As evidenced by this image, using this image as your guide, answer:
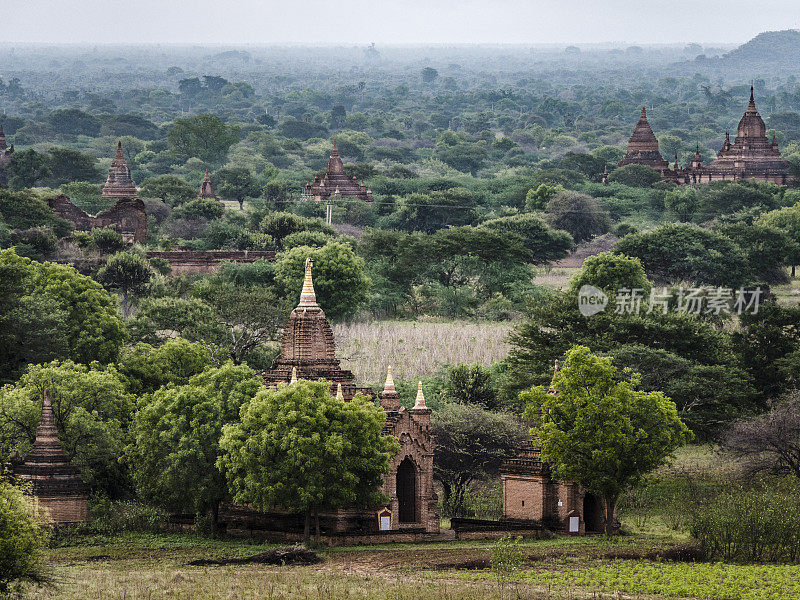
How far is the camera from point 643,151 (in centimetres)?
15962

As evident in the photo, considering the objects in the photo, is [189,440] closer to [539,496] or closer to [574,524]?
[539,496]

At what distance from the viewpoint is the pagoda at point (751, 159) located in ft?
471

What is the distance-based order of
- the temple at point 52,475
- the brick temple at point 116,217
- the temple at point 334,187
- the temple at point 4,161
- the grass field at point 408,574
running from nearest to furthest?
the grass field at point 408,574
the temple at point 52,475
the brick temple at point 116,217
the temple at point 334,187
the temple at point 4,161

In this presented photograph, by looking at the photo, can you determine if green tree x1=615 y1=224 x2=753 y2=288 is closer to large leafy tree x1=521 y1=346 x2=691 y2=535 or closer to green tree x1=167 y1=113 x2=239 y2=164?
large leafy tree x1=521 y1=346 x2=691 y2=535

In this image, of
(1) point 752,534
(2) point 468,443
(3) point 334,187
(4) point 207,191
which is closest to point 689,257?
(2) point 468,443

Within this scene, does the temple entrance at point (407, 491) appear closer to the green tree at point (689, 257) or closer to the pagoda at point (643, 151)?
the green tree at point (689, 257)

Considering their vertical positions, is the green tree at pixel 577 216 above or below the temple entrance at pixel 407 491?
above

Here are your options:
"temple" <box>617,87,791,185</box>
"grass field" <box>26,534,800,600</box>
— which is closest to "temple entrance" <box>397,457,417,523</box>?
"grass field" <box>26,534,800,600</box>

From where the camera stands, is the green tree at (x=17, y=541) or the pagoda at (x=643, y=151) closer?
the green tree at (x=17, y=541)

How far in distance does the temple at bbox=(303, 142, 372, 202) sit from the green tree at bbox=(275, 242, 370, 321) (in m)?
51.0

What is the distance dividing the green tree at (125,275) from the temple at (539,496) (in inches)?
1417

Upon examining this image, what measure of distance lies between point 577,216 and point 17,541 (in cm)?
9169

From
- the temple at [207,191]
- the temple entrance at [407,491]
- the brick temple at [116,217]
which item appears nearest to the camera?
the temple entrance at [407,491]

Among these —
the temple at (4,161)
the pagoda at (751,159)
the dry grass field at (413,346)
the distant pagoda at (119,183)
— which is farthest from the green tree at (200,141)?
the dry grass field at (413,346)
